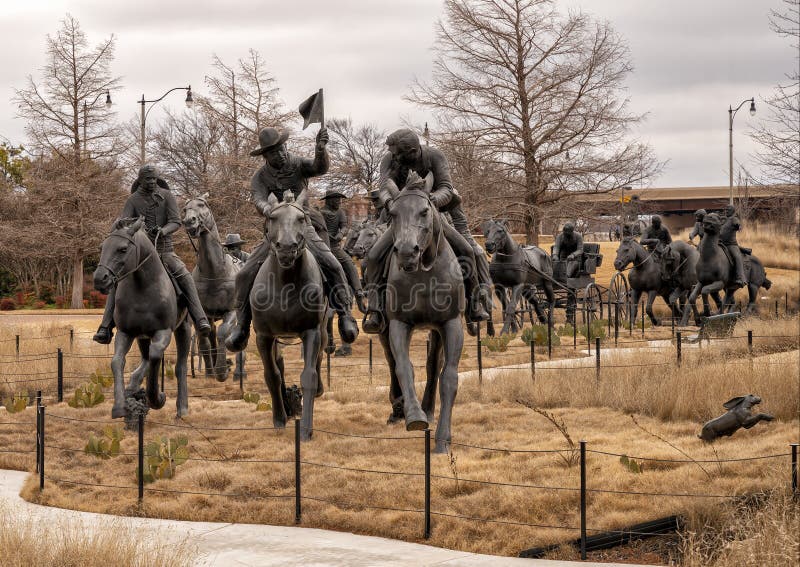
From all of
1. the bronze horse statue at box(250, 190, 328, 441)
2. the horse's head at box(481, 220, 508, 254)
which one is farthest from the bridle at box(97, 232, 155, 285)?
the horse's head at box(481, 220, 508, 254)

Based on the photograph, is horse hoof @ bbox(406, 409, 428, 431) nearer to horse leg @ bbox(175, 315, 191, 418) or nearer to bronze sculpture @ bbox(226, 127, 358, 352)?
bronze sculpture @ bbox(226, 127, 358, 352)

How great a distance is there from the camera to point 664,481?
368 inches

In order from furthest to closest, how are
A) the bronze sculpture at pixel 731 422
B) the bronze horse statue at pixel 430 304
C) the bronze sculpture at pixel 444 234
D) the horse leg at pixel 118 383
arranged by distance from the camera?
the horse leg at pixel 118 383 → the bronze sculpture at pixel 444 234 → the bronze sculpture at pixel 731 422 → the bronze horse statue at pixel 430 304

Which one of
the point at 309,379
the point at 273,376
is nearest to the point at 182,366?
the point at 273,376

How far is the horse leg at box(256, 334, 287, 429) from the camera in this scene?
12359mm

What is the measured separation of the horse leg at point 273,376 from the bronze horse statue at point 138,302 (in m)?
1.42

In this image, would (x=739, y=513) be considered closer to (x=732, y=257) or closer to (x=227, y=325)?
(x=227, y=325)

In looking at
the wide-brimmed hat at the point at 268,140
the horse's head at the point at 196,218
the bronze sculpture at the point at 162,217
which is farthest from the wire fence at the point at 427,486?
the horse's head at the point at 196,218

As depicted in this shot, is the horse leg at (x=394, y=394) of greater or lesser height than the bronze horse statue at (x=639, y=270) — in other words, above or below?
below

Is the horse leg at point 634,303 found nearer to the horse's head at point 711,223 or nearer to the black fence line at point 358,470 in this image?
the horse's head at point 711,223

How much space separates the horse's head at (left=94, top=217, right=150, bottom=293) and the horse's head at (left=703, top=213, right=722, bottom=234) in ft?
50.4

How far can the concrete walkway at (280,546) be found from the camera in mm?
7742

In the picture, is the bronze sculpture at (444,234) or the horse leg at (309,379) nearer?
the bronze sculpture at (444,234)

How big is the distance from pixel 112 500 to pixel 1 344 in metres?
11.5
